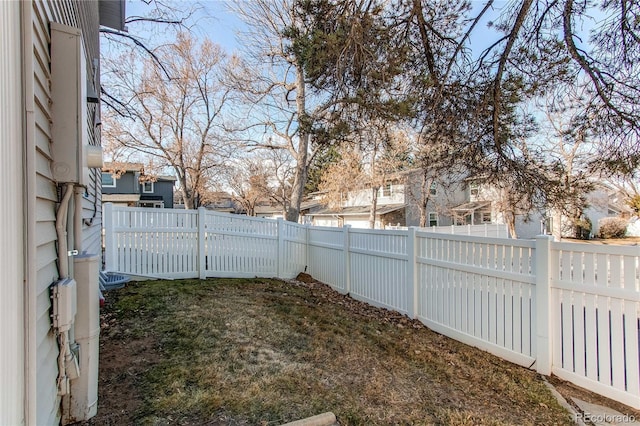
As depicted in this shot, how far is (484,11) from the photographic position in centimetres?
454

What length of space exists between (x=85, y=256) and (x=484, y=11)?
17.4 ft

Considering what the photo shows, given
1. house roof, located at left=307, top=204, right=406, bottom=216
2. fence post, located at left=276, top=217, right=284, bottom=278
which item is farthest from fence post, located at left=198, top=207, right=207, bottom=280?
house roof, located at left=307, top=204, right=406, bottom=216

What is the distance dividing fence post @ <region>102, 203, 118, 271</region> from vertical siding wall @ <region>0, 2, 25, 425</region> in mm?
5207

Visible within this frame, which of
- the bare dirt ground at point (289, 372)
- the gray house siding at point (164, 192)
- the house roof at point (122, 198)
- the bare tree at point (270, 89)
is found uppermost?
the bare tree at point (270, 89)

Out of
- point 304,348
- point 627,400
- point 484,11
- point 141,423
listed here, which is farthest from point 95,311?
point 484,11

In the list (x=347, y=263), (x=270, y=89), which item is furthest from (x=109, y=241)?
(x=270, y=89)

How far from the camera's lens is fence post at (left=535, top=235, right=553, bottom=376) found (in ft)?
11.1

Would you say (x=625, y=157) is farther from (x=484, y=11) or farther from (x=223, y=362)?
(x=223, y=362)

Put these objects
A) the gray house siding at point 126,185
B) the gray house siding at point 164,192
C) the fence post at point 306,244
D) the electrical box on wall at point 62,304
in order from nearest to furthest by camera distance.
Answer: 1. the electrical box on wall at point 62,304
2. the fence post at point 306,244
3. the gray house siding at point 126,185
4. the gray house siding at point 164,192

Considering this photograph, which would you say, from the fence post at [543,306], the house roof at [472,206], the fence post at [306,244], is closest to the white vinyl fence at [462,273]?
the fence post at [543,306]

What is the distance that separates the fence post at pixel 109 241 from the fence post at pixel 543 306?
20.6ft

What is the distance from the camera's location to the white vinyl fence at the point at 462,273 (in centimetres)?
298

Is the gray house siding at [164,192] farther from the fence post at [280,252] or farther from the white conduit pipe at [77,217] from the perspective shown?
the white conduit pipe at [77,217]

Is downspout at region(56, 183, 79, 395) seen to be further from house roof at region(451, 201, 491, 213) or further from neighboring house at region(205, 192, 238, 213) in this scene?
neighboring house at region(205, 192, 238, 213)
